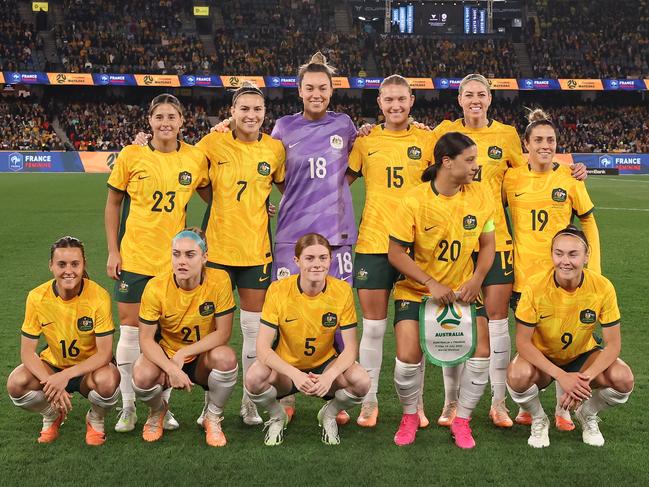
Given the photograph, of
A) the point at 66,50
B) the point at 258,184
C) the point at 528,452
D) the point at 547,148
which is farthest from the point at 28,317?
the point at 66,50

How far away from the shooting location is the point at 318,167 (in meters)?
4.25

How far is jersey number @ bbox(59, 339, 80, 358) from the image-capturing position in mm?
3805

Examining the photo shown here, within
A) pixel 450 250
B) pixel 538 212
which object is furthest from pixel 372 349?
pixel 538 212

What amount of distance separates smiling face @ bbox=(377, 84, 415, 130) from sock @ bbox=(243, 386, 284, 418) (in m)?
1.68

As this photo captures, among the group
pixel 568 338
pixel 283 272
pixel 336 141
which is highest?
pixel 336 141

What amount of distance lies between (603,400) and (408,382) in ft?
3.37

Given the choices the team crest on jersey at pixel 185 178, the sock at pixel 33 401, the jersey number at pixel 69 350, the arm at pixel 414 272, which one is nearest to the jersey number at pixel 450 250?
the arm at pixel 414 272

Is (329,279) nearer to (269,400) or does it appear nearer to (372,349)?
(372,349)

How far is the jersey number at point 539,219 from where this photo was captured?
401 cm

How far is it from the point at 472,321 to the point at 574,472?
87cm

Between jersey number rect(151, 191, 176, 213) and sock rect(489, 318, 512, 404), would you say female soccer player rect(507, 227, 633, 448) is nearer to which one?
sock rect(489, 318, 512, 404)

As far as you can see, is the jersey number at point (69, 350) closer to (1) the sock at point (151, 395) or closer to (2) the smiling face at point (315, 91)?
(1) the sock at point (151, 395)

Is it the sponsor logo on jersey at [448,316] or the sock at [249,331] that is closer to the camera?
the sponsor logo on jersey at [448,316]

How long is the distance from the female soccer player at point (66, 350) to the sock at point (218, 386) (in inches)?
19.9
